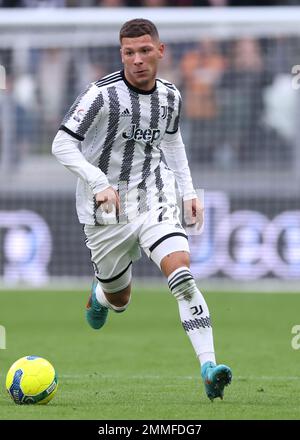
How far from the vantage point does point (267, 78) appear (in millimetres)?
17703

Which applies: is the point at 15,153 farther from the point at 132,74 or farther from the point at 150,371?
the point at 132,74

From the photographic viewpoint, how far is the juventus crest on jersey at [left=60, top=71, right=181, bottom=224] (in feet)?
25.4

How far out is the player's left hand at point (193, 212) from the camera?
25.8 ft

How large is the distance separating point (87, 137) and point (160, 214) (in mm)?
743

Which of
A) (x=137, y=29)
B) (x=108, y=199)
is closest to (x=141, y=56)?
(x=137, y=29)

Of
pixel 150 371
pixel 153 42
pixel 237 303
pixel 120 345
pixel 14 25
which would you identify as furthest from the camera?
pixel 14 25

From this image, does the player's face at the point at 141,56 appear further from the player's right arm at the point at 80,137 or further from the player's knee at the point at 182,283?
the player's knee at the point at 182,283

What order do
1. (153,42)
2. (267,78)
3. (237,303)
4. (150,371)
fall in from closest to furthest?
(153,42)
(150,371)
(237,303)
(267,78)

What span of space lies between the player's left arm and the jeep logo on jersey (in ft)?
1.14

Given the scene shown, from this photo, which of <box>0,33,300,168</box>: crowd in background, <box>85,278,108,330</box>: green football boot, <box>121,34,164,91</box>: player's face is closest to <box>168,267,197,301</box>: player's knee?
<box>121,34,164,91</box>: player's face

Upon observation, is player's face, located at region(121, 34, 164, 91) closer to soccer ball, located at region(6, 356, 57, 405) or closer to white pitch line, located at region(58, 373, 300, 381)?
soccer ball, located at region(6, 356, 57, 405)

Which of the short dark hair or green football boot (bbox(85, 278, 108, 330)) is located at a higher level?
the short dark hair

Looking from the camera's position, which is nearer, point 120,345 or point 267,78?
point 120,345

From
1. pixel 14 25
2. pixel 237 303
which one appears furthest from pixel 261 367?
pixel 14 25
